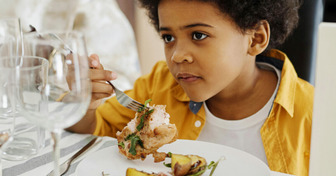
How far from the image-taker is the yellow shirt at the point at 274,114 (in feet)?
3.39

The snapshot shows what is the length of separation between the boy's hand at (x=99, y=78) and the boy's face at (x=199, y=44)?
6.9 inches

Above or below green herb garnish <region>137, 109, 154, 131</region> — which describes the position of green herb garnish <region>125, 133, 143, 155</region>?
below

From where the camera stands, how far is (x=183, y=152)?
28.6 inches

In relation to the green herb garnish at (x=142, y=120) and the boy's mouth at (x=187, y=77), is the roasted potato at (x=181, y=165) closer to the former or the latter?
the green herb garnish at (x=142, y=120)

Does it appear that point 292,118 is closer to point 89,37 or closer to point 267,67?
point 267,67

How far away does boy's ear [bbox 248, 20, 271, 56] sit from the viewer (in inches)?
43.4

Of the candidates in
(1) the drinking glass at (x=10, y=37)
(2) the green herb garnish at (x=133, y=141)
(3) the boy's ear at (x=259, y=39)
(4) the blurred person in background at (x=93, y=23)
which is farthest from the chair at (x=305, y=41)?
(4) the blurred person in background at (x=93, y=23)

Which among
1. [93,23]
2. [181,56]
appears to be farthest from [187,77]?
[93,23]

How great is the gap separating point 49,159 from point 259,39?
686mm

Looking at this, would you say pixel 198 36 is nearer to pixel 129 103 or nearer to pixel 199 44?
pixel 199 44

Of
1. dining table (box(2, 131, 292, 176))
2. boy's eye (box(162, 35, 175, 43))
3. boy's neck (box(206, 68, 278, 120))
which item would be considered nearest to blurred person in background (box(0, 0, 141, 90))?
boy's neck (box(206, 68, 278, 120))

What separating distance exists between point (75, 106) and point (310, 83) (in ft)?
3.19

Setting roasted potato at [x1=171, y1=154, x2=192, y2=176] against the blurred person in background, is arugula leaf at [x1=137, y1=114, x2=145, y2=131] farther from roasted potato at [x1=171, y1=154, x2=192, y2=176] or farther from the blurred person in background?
the blurred person in background

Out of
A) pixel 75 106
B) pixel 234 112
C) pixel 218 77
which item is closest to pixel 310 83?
pixel 234 112
